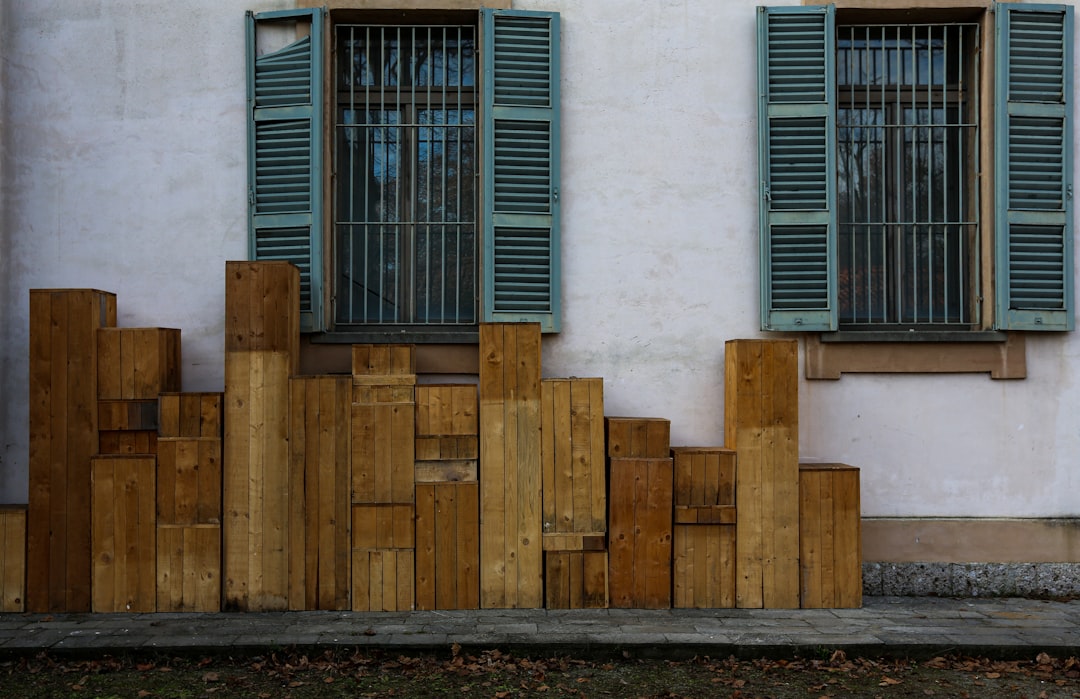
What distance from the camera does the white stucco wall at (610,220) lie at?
671cm

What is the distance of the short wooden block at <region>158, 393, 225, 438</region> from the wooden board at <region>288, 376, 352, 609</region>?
1.55 ft

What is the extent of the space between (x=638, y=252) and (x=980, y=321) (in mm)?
2484

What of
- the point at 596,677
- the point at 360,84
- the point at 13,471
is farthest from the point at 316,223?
the point at 596,677

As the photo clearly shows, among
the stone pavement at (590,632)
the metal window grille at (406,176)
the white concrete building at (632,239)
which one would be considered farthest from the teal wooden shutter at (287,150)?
the stone pavement at (590,632)

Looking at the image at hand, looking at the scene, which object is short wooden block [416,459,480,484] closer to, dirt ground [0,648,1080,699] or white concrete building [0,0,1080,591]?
white concrete building [0,0,1080,591]

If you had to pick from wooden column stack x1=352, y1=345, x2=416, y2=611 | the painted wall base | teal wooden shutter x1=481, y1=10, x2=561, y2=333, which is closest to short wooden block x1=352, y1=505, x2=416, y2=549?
wooden column stack x1=352, y1=345, x2=416, y2=611

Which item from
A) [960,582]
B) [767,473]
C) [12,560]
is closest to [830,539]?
[767,473]

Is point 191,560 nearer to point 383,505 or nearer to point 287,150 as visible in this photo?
point 383,505

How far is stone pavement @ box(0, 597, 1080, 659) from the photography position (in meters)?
5.39

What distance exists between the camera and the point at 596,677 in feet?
16.8

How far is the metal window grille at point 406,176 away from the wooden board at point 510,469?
2.73 ft

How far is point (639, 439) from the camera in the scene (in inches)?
245

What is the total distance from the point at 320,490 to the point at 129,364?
57.6 inches

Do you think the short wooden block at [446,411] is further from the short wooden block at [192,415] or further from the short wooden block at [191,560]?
the short wooden block at [191,560]
